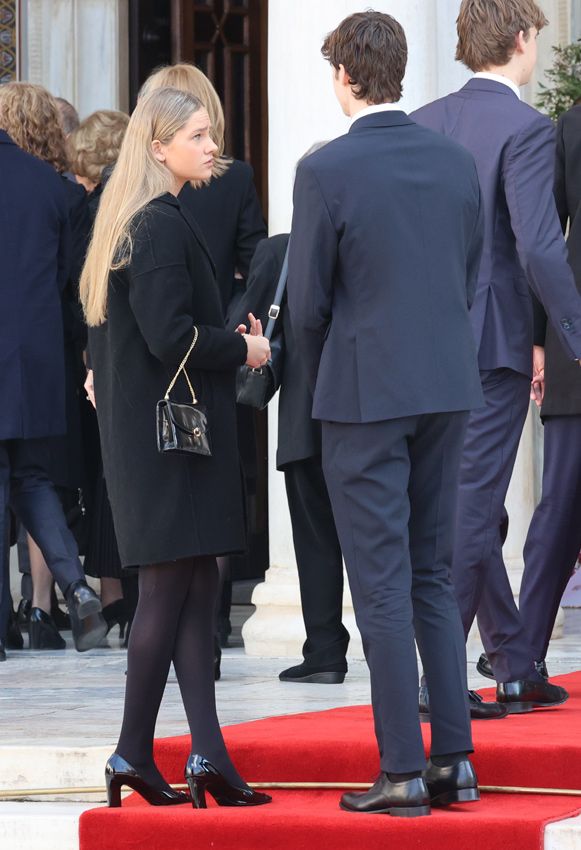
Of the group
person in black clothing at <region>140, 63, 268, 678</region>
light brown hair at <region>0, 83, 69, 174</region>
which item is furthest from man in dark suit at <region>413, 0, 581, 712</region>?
light brown hair at <region>0, 83, 69, 174</region>

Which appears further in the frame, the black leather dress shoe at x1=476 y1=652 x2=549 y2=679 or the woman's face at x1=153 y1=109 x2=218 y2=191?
the black leather dress shoe at x1=476 y1=652 x2=549 y2=679

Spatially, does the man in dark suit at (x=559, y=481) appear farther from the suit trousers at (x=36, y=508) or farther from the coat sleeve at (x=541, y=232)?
the suit trousers at (x=36, y=508)

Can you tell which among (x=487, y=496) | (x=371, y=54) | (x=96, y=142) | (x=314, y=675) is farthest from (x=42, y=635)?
(x=371, y=54)

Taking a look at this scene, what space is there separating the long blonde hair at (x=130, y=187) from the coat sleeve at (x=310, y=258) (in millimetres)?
350

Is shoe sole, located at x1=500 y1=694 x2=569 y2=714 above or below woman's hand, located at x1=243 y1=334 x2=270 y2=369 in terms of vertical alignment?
below

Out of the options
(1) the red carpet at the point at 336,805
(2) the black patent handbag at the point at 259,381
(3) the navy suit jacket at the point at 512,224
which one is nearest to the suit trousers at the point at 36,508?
(2) the black patent handbag at the point at 259,381

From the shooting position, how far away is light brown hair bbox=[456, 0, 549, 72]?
15.7 feet

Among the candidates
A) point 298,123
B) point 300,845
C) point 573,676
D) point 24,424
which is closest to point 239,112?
point 298,123

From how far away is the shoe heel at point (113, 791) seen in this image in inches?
162

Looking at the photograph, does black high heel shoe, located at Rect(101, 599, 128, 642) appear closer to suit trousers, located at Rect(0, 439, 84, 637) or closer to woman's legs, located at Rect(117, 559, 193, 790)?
suit trousers, located at Rect(0, 439, 84, 637)

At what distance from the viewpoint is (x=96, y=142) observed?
6.59 meters

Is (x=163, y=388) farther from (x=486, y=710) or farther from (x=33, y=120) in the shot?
(x=33, y=120)

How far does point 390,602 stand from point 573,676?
2.02 m

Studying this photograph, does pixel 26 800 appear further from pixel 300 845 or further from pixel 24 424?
pixel 24 424
